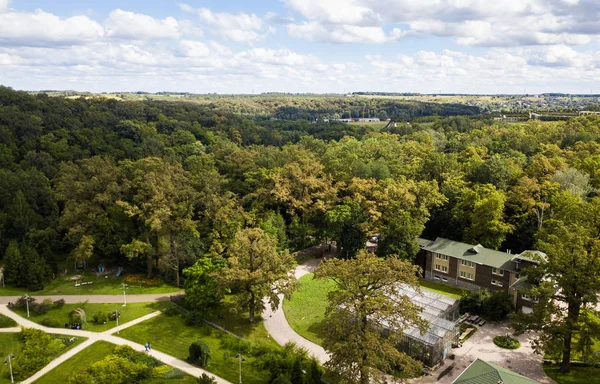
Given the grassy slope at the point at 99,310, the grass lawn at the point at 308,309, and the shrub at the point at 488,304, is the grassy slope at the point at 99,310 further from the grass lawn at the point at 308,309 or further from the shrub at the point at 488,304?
the shrub at the point at 488,304

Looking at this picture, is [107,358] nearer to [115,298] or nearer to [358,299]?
[115,298]

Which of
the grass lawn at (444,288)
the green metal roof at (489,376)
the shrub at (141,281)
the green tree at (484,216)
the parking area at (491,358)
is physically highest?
the green tree at (484,216)

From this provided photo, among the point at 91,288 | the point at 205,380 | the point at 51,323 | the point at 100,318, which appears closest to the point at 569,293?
the point at 205,380

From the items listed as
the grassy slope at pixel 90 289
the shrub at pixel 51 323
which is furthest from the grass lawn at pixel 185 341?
the grassy slope at pixel 90 289

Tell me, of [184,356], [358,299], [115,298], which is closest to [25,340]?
[115,298]

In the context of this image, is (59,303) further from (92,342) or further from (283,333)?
(283,333)
